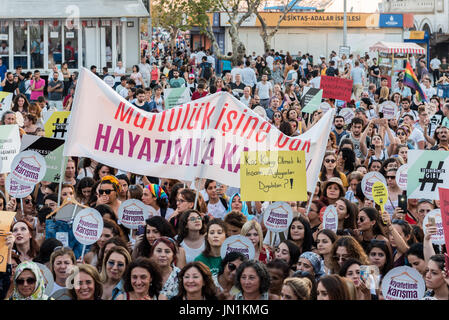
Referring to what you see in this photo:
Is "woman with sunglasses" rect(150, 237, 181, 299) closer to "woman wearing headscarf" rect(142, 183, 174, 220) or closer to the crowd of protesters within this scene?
the crowd of protesters

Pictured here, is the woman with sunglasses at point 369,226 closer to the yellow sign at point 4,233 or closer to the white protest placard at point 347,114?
the yellow sign at point 4,233

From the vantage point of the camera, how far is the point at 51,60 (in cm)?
3130

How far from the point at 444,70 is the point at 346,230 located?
3239cm

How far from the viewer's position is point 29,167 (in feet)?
31.6

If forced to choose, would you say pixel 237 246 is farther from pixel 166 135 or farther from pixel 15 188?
pixel 15 188

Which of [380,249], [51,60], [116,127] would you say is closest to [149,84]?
[51,60]

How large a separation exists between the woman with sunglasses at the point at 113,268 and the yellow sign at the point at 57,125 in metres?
5.51

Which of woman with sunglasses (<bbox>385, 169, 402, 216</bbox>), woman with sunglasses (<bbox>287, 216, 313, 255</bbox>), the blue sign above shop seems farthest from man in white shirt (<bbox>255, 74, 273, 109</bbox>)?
the blue sign above shop

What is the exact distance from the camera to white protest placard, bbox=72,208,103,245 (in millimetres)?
8039

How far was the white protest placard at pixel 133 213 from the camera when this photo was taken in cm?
884

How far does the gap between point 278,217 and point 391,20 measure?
156ft

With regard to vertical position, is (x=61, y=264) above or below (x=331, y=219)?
below

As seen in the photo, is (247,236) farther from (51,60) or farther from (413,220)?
(51,60)

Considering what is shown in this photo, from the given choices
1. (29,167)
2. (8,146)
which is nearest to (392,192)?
(29,167)
